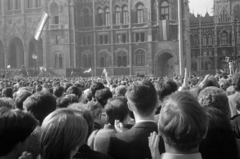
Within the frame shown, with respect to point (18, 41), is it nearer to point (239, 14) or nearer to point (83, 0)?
point (83, 0)

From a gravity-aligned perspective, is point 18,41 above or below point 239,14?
below

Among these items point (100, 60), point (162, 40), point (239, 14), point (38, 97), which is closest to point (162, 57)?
point (162, 40)

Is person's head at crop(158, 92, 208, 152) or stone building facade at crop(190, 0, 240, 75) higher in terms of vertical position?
stone building facade at crop(190, 0, 240, 75)

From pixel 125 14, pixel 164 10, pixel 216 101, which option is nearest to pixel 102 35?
pixel 125 14

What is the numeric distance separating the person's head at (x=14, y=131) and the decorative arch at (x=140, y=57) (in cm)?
4850

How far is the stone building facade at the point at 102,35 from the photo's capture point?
50375 millimetres

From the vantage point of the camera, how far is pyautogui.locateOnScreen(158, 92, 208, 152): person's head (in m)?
2.90

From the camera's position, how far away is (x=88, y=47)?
55.2m

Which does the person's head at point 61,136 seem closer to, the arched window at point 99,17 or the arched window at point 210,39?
the arched window at point 99,17

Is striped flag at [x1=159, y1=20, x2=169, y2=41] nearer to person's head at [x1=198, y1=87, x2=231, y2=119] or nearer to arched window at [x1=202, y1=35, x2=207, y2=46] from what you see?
arched window at [x1=202, y1=35, x2=207, y2=46]

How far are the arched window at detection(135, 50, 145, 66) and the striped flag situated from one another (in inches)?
166

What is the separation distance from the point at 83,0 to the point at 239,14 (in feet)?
113

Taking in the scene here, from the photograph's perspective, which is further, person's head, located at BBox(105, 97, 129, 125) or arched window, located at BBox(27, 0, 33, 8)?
arched window, located at BBox(27, 0, 33, 8)

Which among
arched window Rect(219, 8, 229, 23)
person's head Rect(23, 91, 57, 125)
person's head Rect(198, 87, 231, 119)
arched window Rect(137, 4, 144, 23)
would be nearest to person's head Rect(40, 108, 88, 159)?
person's head Rect(198, 87, 231, 119)
